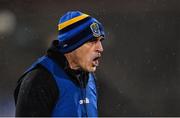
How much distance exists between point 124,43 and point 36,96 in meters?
2.42

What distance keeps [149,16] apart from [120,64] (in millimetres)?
426

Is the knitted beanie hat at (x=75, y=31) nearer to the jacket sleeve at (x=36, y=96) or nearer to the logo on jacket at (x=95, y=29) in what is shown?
the logo on jacket at (x=95, y=29)

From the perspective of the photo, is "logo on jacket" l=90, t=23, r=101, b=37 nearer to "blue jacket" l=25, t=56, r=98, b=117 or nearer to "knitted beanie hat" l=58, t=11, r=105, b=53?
"knitted beanie hat" l=58, t=11, r=105, b=53

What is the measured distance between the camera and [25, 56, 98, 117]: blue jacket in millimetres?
1835

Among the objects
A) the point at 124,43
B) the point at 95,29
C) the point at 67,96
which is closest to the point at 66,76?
the point at 67,96

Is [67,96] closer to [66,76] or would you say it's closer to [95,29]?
[66,76]

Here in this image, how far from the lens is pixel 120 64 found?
414 cm

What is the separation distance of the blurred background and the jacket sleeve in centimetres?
221

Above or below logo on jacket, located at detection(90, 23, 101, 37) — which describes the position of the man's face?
below

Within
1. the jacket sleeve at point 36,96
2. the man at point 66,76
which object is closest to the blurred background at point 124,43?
the man at point 66,76

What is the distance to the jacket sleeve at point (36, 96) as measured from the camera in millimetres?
1767

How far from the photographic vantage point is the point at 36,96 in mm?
1768

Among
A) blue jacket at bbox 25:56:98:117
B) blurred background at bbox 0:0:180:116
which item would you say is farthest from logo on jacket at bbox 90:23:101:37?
blurred background at bbox 0:0:180:116

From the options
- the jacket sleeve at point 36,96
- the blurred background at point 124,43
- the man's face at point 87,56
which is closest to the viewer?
the jacket sleeve at point 36,96
